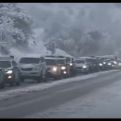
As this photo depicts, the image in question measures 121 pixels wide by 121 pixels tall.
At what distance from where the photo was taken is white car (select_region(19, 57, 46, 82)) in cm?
3494

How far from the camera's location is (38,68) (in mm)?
35344

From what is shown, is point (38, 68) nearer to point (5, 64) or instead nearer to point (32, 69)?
point (32, 69)

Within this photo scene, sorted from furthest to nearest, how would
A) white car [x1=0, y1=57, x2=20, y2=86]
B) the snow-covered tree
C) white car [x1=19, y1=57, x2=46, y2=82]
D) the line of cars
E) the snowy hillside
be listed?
the snowy hillside → the snow-covered tree → white car [x1=19, y1=57, x2=46, y2=82] → the line of cars → white car [x1=0, y1=57, x2=20, y2=86]

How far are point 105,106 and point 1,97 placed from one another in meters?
5.28

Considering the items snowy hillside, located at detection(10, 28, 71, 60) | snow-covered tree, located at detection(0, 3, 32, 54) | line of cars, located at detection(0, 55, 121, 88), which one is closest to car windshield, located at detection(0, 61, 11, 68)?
line of cars, located at detection(0, 55, 121, 88)

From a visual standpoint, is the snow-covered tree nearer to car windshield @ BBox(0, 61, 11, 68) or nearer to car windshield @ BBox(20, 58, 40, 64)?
car windshield @ BBox(20, 58, 40, 64)

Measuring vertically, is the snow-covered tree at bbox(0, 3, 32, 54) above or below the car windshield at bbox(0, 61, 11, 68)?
above

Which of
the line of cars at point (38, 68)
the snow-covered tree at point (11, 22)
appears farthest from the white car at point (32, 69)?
the snow-covered tree at point (11, 22)

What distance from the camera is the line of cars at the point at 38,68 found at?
3123 cm

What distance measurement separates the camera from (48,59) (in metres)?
41.5

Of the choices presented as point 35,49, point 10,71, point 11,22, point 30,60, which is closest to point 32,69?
point 30,60

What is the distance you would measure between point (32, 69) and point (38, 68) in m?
0.48

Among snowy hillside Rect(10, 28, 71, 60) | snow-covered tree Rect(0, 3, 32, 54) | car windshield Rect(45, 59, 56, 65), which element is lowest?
snowy hillside Rect(10, 28, 71, 60)

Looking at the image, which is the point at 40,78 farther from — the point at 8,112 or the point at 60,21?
the point at 60,21
